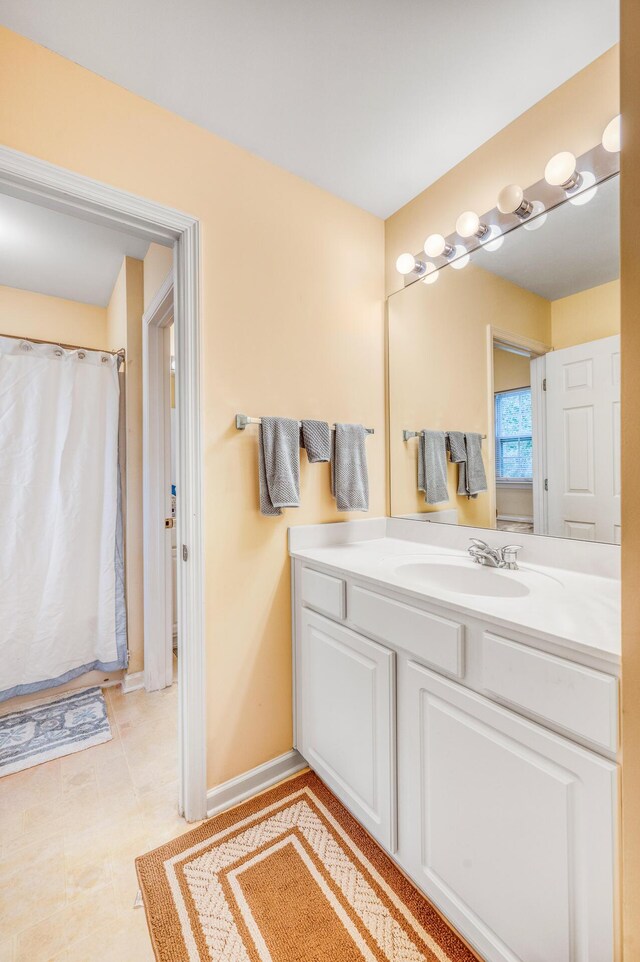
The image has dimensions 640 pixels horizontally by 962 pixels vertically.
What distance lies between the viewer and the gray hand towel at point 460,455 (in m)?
1.61

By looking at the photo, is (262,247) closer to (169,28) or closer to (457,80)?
(169,28)

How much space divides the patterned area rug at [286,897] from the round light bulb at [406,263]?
208cm

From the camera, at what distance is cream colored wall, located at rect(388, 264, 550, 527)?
146 cm

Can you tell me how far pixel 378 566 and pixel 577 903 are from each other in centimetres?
81

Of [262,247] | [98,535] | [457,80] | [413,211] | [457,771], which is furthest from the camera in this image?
[98,535]

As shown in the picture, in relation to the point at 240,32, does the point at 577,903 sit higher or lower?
lower

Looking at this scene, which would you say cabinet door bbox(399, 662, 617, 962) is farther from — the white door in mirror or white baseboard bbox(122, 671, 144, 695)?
white baseboard bbox(122, 671, 144, 695)

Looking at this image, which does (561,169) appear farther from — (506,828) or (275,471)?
(506,828)

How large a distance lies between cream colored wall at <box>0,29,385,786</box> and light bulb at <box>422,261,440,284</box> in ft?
1.17

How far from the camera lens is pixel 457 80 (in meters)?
1.25

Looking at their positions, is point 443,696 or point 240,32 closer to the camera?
point 443,696


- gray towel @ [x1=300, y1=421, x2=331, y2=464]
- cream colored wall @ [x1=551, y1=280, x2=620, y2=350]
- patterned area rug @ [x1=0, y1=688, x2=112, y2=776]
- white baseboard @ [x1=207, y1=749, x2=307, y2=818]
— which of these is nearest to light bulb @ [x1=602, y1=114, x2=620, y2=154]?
cream colored wall @ [x1=551, y1=280, x2=620, y2=350]

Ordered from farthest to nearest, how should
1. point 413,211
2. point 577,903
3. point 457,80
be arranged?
point 413,211 < point 457,80 < point 577,903

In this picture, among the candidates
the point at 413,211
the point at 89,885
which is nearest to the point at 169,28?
the point at 413,211
